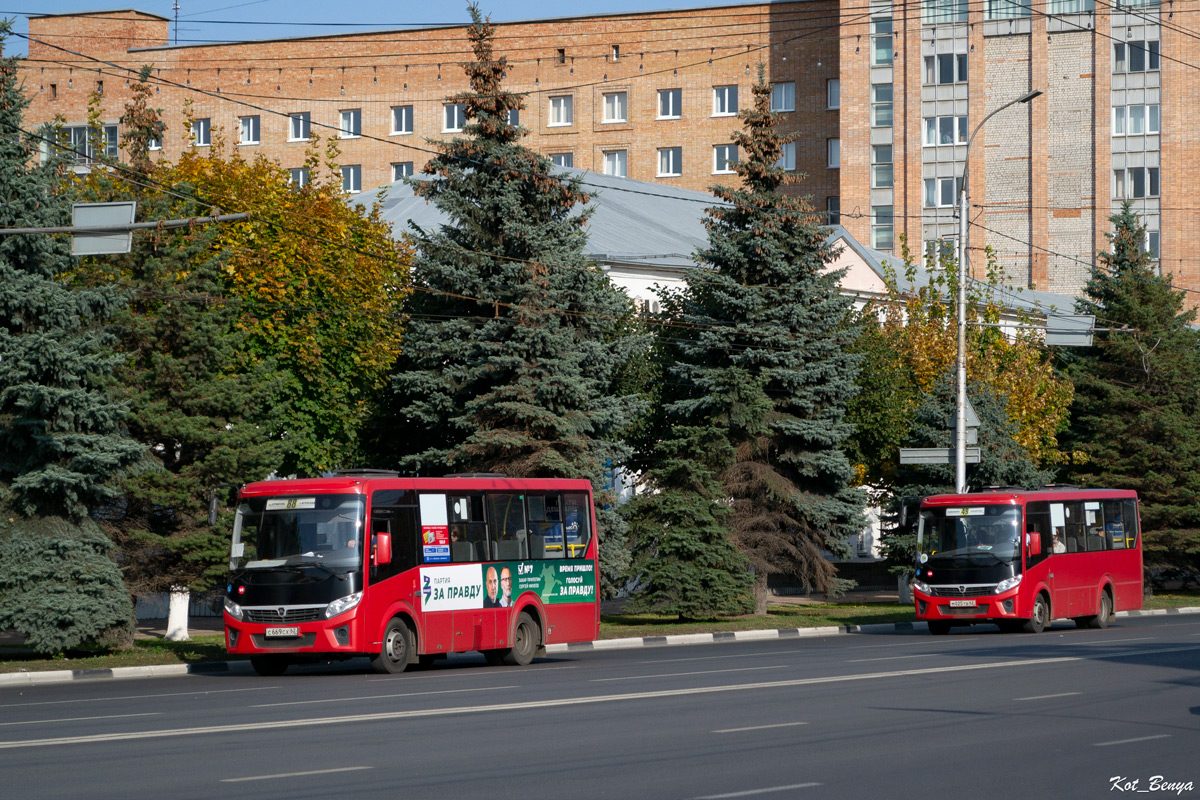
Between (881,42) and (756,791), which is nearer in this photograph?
(756,791)

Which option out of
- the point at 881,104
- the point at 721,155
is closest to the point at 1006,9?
the point at 881,104

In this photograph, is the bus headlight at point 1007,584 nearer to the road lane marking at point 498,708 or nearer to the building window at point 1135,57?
the road lane marking at point 498,708

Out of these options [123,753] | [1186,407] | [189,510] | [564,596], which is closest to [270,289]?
[189,510]

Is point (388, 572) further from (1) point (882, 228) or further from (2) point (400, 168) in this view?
(2) point (400, 168)

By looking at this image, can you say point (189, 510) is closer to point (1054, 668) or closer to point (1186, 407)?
point (1054, 668)

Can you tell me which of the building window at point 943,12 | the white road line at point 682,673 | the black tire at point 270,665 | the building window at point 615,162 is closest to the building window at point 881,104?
the building window at point 943,12

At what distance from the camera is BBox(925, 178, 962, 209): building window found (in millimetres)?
83688

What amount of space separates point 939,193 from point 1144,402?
36.6m

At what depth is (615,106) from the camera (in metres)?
89.6

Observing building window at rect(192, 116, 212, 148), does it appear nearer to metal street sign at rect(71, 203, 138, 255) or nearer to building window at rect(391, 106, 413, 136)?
building window at rect(391, 106, 413, 136)

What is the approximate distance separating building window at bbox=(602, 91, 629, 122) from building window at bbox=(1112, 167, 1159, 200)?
2805 cm

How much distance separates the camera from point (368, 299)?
37594 millimetres

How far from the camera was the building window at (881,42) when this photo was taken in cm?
8406

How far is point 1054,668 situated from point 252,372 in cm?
1667
